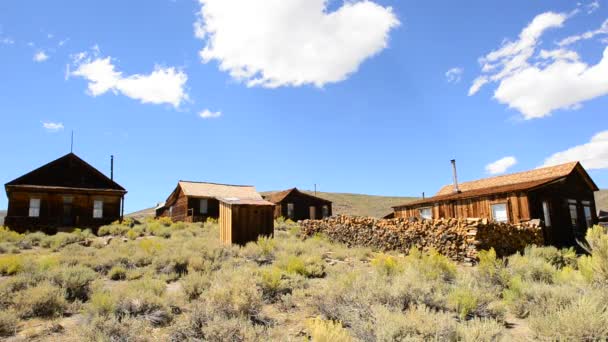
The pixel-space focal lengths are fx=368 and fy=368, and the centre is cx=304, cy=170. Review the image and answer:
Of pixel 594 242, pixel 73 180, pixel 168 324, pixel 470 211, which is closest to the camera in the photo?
pixel 168 324

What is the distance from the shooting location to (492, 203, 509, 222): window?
18.9 metres

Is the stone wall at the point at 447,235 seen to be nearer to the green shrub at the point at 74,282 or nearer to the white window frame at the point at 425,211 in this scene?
the white window frame at the point at 425,211

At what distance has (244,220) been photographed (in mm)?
15195

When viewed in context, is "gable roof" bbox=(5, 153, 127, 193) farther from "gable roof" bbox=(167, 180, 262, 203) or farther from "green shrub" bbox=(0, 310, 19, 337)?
"green shrub" bbox=(0, 310, 19, 337)

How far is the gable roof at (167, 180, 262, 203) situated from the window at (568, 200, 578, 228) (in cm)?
2266

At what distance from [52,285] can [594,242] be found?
11.4 m

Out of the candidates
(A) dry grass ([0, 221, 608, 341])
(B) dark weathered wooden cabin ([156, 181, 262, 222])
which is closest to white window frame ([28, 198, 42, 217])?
(B) dark weathered wooden cabin ([156, 181, 262, 222])

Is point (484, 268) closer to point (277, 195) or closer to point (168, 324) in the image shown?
point (168, 324)

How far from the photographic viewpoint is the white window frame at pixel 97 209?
1018 inches

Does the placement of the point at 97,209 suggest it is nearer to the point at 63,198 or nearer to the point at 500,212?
the point at 63,198

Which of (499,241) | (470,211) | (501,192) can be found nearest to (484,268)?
(499,241)

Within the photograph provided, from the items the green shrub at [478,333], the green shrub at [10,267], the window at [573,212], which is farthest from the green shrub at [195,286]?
the window at [573,212]

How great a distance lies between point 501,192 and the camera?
1909cm

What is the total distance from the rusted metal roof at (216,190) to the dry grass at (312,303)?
22.5m
